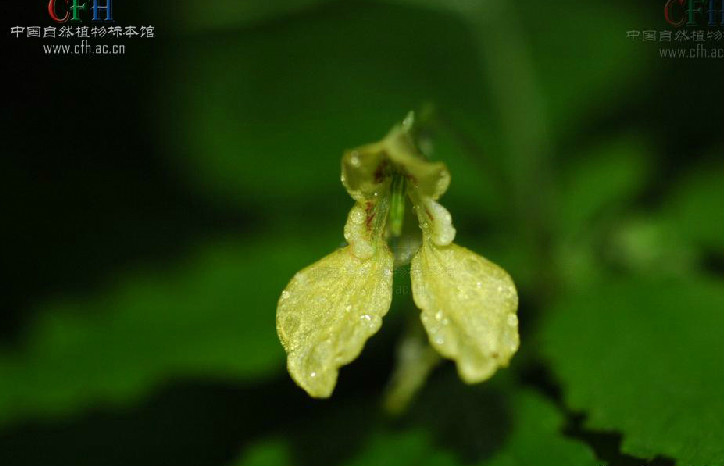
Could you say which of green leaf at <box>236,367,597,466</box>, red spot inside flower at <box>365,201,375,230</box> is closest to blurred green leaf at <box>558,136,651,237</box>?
green leaf at <box>236,367,597,466</box>

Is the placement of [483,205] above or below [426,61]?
below

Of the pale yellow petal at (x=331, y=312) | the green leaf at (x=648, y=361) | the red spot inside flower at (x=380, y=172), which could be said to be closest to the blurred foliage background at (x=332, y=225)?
the green leaf at (x=648, y=361)

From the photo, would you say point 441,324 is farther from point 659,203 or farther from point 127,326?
point 659,203

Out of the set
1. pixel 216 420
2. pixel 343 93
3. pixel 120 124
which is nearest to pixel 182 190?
pixel 120 124

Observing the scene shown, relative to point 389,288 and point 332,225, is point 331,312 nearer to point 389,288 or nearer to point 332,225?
point 389,288

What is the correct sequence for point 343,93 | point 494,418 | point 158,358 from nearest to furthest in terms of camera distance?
point 494,418
point 158,358
point 343,93

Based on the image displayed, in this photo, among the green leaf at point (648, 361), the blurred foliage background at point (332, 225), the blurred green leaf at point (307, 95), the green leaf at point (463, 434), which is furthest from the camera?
the blurred green leaf at point (307, 95)

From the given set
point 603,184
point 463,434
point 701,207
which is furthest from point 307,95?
point 463,434

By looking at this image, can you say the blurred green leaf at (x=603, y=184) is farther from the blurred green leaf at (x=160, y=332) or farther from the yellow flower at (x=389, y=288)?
the yellow flower at (x=389, y=288)
